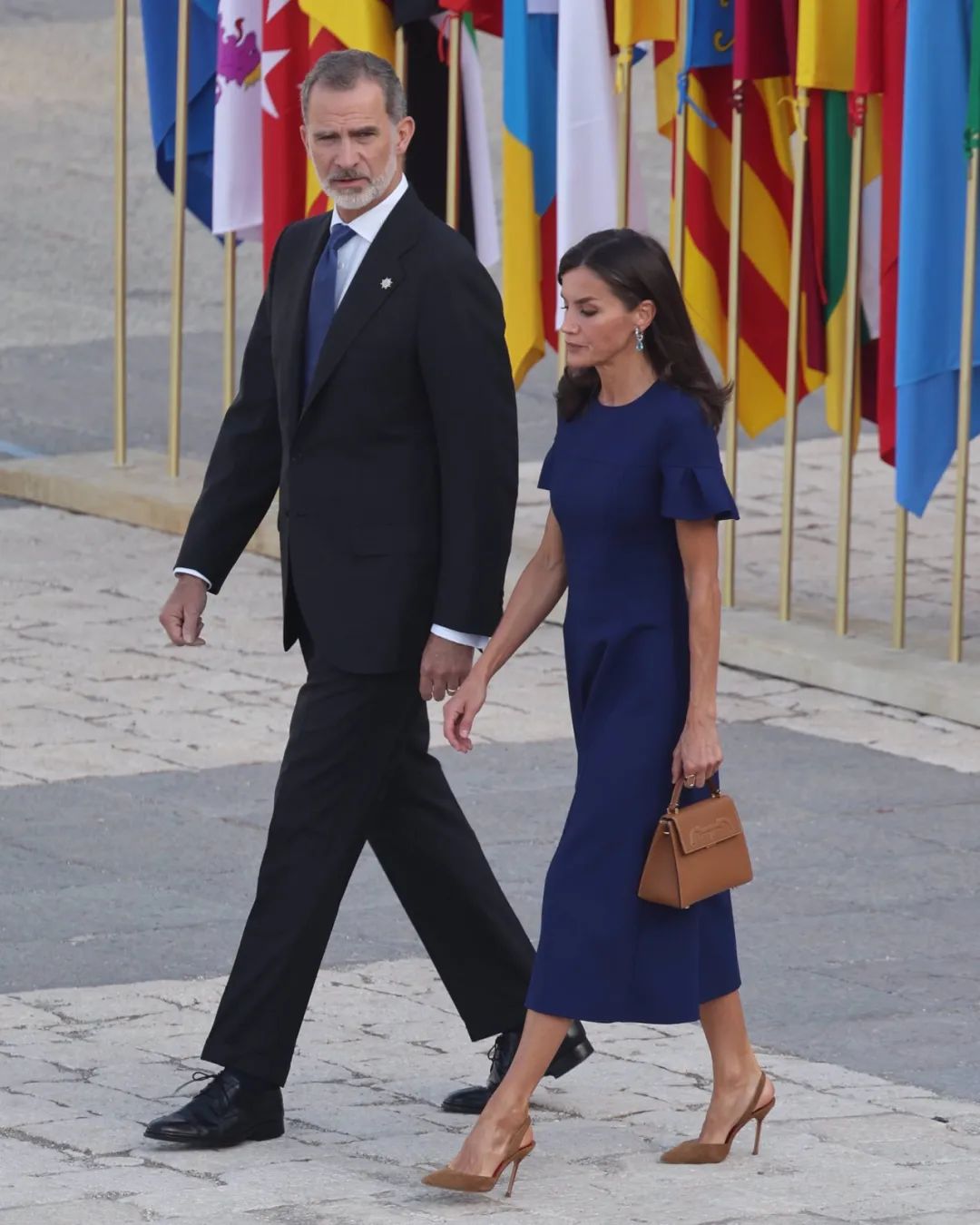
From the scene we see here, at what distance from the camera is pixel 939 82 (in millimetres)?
9203

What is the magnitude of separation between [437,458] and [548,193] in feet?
16.5

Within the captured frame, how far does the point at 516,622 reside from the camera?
18.4 feet

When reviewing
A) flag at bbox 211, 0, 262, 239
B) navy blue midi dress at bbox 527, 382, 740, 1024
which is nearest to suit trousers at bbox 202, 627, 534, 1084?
navy blue midi dress at bbox 527, 382, 740, 1024

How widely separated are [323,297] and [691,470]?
91 cm

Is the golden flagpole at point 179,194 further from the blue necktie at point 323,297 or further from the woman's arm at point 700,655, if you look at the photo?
the woman's arm at point 700,655

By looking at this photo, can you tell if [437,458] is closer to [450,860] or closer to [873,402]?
[450,860]

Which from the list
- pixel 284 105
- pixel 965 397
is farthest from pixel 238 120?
pixel 965 397

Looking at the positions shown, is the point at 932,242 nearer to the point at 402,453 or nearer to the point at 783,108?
the point at 783,108

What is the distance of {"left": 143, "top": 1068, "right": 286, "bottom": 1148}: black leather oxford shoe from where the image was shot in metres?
5.67

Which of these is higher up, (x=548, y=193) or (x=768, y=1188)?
(x=548, y=193)

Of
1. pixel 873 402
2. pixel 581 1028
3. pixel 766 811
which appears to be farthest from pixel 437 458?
pixel 873 402

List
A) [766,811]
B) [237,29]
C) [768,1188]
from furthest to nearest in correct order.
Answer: [237,29]
[766,811]
[768,1188]

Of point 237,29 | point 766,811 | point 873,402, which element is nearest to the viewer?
point 766,811

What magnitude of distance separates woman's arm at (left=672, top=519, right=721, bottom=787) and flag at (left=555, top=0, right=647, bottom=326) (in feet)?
16.1
